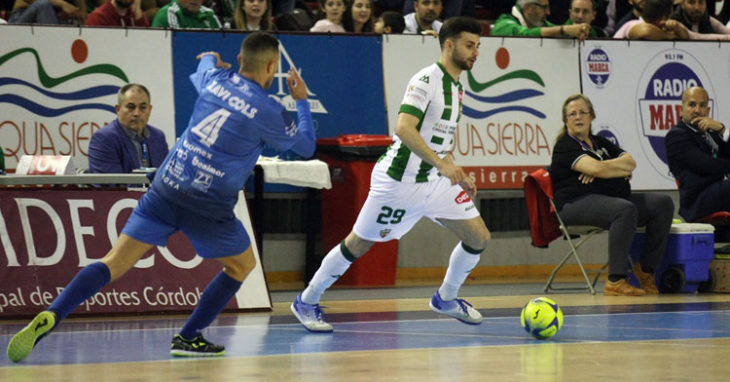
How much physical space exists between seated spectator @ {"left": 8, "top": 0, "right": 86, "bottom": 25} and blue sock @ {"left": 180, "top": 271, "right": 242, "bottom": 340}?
6025mm

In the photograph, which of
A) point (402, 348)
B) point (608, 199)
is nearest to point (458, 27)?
point (402, 348)

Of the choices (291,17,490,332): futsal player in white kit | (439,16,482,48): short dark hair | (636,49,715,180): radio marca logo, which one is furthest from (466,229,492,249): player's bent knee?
(636,49,715,180): radio marca logo

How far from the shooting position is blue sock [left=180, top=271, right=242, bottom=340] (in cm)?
654

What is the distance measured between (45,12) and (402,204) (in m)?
5.48

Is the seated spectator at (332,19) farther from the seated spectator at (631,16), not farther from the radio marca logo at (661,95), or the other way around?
the radio marca logo at (661,95)

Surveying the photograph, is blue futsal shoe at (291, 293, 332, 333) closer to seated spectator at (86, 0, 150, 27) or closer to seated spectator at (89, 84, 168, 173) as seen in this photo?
seated spectator at (89, 84, 168, 173)

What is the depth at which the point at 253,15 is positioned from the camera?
12016 millimetres

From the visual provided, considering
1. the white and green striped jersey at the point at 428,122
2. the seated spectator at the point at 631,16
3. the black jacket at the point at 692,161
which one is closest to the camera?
the white and green striped jersey at the point at 428,122

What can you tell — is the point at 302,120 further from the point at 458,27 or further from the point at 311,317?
the point at 458,27

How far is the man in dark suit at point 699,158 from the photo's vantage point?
456 inches

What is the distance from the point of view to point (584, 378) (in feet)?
17.8

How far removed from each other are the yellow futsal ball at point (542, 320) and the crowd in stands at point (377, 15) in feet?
18.8

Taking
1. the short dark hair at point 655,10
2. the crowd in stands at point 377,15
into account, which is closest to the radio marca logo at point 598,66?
the crowd in stands at point 377,15

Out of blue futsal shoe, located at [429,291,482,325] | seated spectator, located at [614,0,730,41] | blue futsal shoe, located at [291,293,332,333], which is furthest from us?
seated spectator, located at [614,0,730,41]
